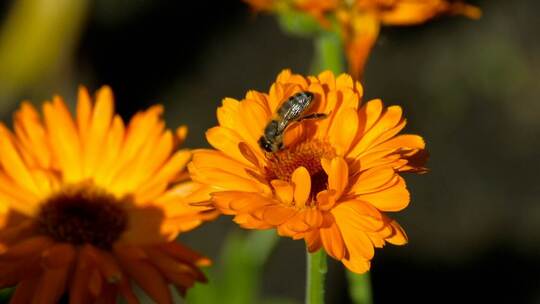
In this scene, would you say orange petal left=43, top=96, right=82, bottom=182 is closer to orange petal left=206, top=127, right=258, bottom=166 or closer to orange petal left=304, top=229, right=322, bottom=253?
orange petal left=206, top=127, right=258, bottom=166

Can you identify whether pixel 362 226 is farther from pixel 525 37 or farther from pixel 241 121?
Result: pixel 525 37

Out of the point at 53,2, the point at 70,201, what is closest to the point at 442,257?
the point at 53,2

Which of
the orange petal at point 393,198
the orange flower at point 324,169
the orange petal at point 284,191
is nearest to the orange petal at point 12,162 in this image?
the orange flower at point 324,169

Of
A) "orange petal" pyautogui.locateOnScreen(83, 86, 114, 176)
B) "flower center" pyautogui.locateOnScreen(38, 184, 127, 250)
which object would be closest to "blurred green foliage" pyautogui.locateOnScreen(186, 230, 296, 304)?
"flower center" pyautogui.locateOnScreen(38, 184, 127, 250)

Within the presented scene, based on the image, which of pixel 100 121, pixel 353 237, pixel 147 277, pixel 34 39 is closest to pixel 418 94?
pixel 34 39

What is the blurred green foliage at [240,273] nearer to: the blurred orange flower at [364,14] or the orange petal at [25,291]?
the blurred orange flower at [364,14]

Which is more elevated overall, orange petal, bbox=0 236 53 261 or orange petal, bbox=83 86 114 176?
orange petal, bbox=83 86 114 176

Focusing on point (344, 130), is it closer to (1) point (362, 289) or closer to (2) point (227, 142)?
(2) point (227, 142)

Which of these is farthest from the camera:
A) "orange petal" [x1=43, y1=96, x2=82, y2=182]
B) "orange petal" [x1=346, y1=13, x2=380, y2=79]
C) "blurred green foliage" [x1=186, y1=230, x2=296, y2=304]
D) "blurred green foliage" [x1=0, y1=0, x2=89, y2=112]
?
"blurred green foliage" [x1=0, y1=0, x2=89, y2=112]
